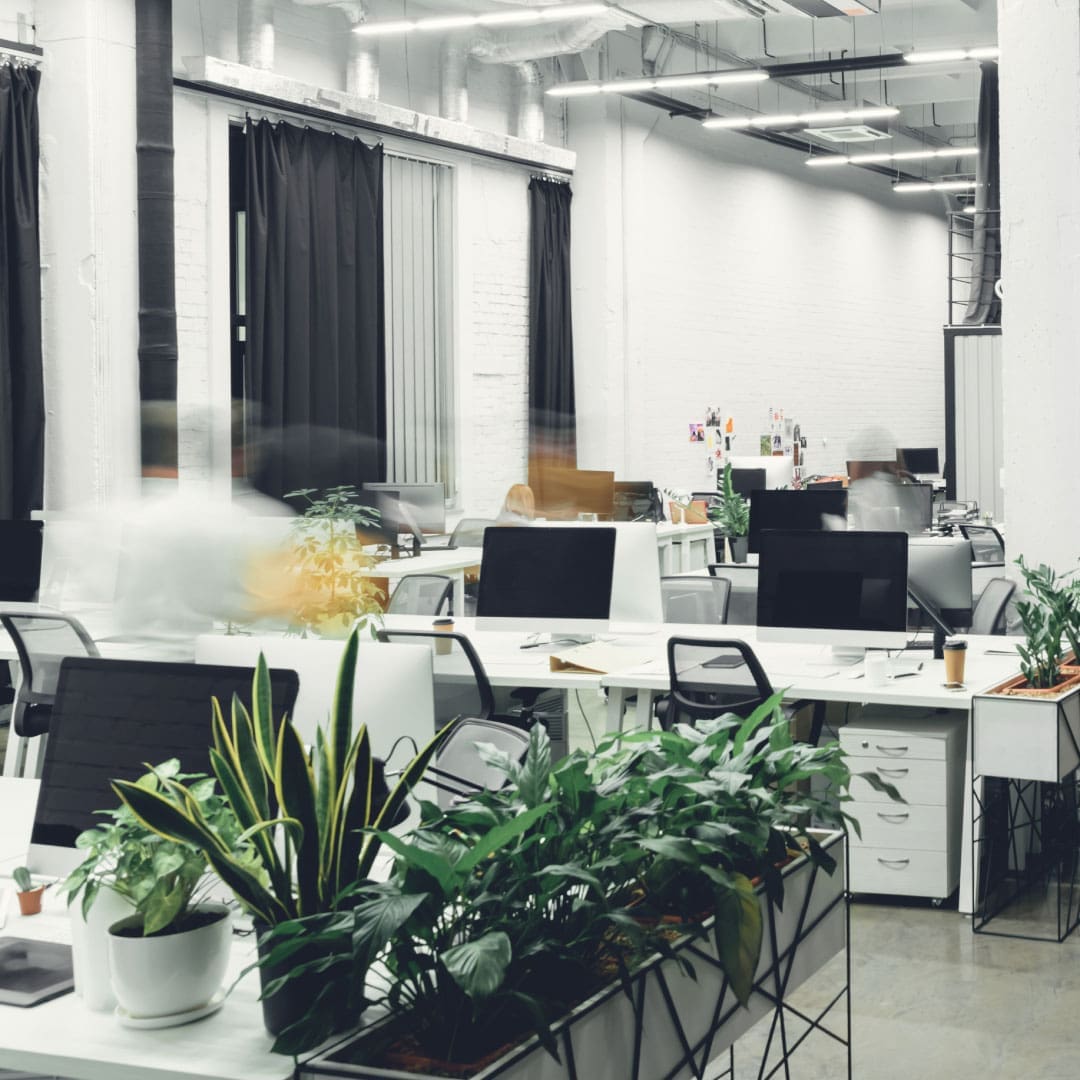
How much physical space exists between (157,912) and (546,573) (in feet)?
12.0

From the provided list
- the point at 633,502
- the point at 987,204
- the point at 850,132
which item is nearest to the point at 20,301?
the point at 633,502

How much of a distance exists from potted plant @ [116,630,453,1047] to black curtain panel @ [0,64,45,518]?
588 centimetres

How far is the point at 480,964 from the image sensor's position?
1.53 meters

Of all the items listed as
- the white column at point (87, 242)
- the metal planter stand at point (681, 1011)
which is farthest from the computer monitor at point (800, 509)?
the metal planter stand at point (681, 1011)

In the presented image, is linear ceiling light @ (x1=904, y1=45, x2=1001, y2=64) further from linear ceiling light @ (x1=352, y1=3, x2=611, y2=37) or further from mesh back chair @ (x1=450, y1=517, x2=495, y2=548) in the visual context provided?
mesh back chair @ (x1=450, y1=517, x2=495, y2=548)

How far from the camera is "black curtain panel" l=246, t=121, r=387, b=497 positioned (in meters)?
8.73

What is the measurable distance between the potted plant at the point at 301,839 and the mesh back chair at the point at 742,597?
176 inches

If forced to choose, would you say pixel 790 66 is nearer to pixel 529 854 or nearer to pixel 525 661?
pixel 525 661

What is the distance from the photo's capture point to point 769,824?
192cm

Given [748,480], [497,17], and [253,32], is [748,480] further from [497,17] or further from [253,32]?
[253,32]

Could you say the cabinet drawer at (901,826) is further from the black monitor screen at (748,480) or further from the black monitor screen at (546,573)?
the black monitor screen at (748,480)

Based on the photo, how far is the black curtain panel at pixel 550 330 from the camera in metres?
11.3

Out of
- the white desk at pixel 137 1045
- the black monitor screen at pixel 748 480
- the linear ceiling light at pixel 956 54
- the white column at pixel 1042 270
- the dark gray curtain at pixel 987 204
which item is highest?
the linear ceiling light at pixel 956 54

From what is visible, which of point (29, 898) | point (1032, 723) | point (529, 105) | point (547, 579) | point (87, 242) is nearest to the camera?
point (29, 898)
